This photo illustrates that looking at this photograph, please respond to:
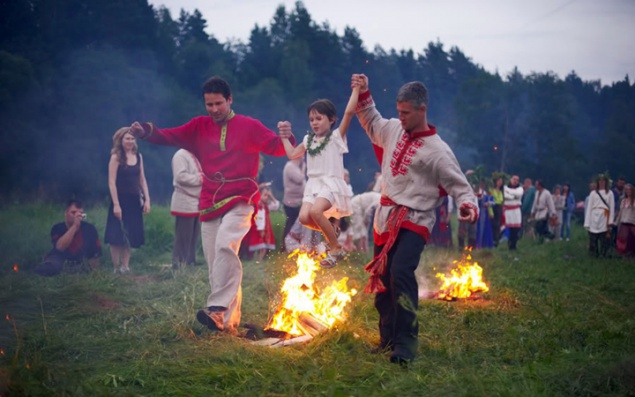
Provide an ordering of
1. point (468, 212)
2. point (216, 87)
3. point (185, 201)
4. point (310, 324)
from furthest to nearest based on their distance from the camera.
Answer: point (185, 201) < point (216, 87) < point (310, 324) < point (468, 212)

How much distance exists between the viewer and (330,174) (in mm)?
7141

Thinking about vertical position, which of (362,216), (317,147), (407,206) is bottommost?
(362,216)

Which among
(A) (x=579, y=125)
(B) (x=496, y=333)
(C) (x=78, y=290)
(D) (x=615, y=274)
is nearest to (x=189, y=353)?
(B) (x=496, y=333)

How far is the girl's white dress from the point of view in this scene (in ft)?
23.1

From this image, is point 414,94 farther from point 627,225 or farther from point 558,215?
point 558,215

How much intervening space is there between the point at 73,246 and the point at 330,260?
571cm

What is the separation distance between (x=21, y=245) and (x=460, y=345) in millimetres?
8832

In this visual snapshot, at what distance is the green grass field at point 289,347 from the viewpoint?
14.6ft

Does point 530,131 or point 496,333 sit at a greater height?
point 530,131

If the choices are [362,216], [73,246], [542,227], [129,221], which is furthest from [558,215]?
[73,246]

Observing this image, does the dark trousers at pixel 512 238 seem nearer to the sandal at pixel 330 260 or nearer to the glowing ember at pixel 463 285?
the glowing ember at pixel 463 285

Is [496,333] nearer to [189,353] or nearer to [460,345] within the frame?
A: [460,345]

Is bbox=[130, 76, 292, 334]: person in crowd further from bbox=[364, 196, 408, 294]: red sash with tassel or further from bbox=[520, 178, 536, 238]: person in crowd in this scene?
bbox=[520, 178, 536, 238]: person in crowd

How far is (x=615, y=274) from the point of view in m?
11.9
